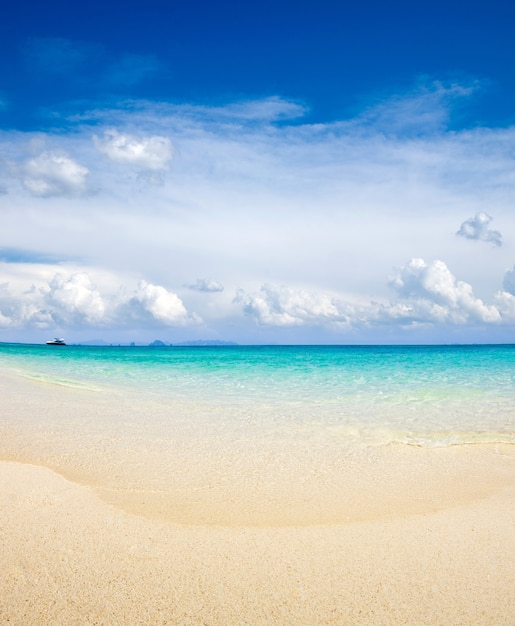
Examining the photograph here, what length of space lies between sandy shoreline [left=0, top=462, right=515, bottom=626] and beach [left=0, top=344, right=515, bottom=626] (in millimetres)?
14

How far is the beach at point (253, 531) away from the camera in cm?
331

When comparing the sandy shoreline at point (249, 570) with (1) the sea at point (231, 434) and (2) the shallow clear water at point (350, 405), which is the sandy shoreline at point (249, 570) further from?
(2) the shallow clear water at point (350, 405)

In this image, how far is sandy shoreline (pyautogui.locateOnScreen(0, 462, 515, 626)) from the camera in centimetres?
323

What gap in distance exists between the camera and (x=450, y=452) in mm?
7863

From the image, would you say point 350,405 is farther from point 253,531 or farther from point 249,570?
point 249,570

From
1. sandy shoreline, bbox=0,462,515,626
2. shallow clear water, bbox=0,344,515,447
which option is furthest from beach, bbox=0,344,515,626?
shallow clear water, bbox=0,344,515,447

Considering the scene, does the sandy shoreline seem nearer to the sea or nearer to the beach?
the beach

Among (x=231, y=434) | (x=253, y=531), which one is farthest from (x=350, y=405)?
(x=253, y=531)

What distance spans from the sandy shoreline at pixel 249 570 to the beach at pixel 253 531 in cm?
1

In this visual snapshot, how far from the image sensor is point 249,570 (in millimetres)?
3789

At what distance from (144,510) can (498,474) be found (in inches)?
189

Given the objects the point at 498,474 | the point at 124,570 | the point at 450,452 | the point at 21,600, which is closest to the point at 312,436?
the point at 450,452

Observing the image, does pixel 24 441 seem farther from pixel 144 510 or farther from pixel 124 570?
pixel 124 570

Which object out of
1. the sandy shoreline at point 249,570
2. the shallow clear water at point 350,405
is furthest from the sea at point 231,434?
the sandy shoreline at point 249,570
